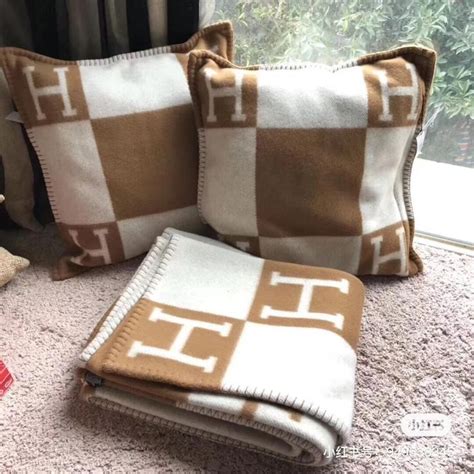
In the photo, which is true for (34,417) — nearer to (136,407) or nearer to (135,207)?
(136,407)

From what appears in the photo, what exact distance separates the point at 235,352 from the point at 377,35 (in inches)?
29.1

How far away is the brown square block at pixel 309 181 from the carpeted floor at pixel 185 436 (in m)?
0.18

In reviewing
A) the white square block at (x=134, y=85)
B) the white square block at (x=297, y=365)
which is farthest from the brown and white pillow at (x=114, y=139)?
the white square block at (x=297, y=365)

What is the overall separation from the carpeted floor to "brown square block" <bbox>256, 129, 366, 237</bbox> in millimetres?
178

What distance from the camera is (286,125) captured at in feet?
3.19

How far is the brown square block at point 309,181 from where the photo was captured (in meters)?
0.97

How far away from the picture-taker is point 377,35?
118 cm

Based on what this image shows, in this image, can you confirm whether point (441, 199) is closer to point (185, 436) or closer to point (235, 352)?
point (235, 352)

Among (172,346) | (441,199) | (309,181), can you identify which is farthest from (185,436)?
(441,199)

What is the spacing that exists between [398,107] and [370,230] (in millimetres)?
219

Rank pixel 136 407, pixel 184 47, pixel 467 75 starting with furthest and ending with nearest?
pixel 467 75
pixel 184 47
pixel 136 407

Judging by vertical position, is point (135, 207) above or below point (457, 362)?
above

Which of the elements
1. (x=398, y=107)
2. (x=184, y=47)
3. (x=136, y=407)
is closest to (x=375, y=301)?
(x=398, y=107)

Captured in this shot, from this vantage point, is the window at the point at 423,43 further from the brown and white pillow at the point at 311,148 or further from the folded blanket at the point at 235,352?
the folded blanket at the point at 235,352
